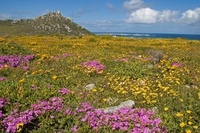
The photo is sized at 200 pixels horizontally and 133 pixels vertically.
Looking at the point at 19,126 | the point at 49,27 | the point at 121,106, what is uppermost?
the point at 121,106

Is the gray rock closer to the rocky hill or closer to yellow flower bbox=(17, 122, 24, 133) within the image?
yellow flower bbox=(17, 122, 24, 133)

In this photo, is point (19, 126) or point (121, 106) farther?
point (121, 106)

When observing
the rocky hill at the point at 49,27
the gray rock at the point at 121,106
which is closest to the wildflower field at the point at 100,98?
the gray rock at the point at 121,106

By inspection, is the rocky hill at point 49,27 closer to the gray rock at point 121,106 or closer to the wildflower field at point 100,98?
the wildflower field at point 100,98

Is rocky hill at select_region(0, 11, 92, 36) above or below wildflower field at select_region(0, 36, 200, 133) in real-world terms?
below

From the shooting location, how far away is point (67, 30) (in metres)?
177

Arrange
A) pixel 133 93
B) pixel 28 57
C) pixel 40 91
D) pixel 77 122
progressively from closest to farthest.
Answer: pixel 77 122 → pixel 40 91 → pixel 133 93 → pixel 28 57

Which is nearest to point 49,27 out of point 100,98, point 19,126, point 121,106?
point 100,98

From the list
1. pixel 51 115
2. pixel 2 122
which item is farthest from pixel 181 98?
pixel 2 122

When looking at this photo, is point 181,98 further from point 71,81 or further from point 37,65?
point 37,65

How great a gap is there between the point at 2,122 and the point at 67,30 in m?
169

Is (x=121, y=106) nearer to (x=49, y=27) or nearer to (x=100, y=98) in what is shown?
(x=100, y=98)

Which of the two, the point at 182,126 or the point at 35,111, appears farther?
the point at 35,111

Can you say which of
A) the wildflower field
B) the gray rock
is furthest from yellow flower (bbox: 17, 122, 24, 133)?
the gray rock
